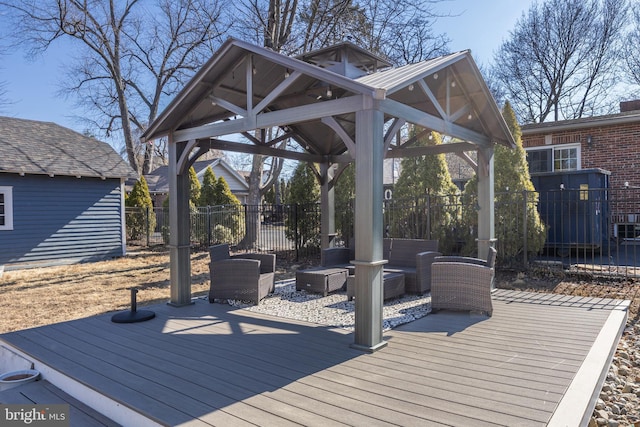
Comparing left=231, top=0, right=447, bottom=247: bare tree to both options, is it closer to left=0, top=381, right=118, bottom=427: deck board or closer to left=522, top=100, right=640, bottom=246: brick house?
left=522, top=100, right=640, bottom=246: brick house

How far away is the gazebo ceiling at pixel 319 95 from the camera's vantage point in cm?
423

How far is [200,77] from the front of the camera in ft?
17.1

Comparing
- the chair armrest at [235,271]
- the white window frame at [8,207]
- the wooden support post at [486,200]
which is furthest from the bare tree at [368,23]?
the chair armrest at [235,271]

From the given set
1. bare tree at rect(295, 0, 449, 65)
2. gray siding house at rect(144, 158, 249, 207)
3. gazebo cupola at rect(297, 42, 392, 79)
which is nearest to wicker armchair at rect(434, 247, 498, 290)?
gazebo cupola at rect(297, 42, 392, 79)

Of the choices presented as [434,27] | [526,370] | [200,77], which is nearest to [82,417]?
[526,370]

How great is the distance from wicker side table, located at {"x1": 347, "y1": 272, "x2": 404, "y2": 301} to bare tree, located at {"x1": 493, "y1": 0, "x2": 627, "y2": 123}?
63.2ft

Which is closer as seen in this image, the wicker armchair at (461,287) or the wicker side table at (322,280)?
the wicker armchair at (461,287)

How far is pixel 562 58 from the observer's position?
2055 cm

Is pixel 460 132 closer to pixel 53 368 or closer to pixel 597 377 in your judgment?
pixel 597 377

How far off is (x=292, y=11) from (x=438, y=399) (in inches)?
538

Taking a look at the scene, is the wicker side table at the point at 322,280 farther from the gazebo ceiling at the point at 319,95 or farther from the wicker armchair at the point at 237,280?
the gazebo ceiling at the point at 319,95

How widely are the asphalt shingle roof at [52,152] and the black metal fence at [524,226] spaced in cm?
482

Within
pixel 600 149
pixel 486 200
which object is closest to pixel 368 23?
pixel 600 149

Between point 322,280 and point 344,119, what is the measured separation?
2.91m
